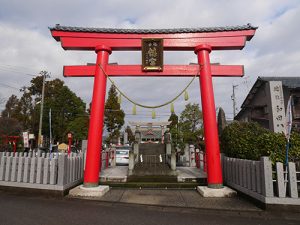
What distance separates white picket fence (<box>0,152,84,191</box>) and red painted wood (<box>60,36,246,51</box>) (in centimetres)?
409

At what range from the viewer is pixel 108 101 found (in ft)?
139

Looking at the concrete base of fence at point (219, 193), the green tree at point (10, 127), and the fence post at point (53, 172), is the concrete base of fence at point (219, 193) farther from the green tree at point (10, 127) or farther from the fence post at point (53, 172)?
the green tree at point (10, 127)

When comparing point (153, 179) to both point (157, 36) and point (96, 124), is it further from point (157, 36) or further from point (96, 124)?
point (157, 36)

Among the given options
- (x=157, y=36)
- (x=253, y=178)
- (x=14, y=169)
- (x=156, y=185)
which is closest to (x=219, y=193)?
(x=253, y=178)

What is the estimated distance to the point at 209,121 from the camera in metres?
7.98

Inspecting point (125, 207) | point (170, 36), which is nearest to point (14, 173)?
point (125, 207)

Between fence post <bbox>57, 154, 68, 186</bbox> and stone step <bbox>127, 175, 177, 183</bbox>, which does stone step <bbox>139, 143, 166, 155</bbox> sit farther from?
fence post <bbox>57, 154, 68, 186</bbox>

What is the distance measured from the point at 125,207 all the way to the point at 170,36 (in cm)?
615

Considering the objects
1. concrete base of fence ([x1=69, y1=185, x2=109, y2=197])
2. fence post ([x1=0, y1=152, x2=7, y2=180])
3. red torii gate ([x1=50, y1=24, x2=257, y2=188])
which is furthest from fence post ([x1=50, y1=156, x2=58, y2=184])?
red torii gate ([x1=50, y1=24, x2=257, y2=188])

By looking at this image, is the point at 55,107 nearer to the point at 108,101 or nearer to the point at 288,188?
the point at 108,101

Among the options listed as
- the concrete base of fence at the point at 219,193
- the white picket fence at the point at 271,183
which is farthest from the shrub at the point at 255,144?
the concrete base of fence at the point at 219,193

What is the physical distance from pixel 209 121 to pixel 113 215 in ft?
14.5

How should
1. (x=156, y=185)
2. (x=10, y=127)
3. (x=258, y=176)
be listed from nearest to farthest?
(x=258, y=176) < (x=156, y=185) < (x=10, y=127)

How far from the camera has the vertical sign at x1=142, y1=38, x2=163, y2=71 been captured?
8531mm
